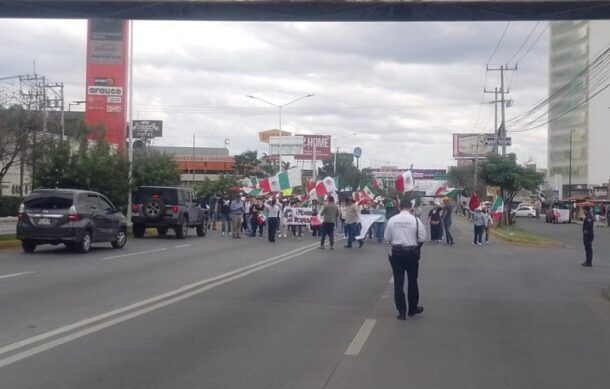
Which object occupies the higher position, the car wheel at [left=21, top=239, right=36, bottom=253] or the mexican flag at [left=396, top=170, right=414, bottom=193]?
the mexican flag at [left=396, top=170, right=414, bottom=193]

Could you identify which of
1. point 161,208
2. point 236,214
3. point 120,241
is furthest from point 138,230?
point 120,241

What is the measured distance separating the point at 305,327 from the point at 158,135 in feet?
300

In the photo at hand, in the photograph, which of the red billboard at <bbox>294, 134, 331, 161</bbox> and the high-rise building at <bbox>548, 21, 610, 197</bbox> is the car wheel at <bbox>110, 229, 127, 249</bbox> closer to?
the high-rise building at <bbox>548, 21, 610, 197</bbox>

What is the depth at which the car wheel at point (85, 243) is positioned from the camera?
24.0 metres

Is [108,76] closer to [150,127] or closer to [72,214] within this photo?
[150,127]

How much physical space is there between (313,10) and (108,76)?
51397 mm

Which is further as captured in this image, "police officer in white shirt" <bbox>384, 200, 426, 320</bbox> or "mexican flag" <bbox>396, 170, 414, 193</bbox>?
"mexican flag" <bbox>396, 170, 414, 193</bbox>

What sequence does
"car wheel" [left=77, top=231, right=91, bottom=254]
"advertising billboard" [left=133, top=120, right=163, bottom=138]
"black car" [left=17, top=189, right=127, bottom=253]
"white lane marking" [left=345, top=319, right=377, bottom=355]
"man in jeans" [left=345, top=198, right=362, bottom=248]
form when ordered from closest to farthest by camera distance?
"white lane marking" [left=345, top=319, right=377, bottom=355]
"black car" [left=17, top=189, right=127, bottom=253]
"car wheel" [left=77, top=231, right=91, bottom=254]
"man in jeans" [left=345, top=198, right=362, bottom=248]
"advertising billboard" [left=133, top=120, right=163, bottom=138]

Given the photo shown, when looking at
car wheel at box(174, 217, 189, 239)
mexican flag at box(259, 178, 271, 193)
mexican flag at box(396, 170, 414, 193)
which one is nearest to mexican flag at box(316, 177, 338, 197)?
mexican flag at box(396, 170, 414, 193)

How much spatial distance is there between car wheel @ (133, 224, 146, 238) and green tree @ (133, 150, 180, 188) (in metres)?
6.46

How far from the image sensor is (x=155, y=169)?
138 feet

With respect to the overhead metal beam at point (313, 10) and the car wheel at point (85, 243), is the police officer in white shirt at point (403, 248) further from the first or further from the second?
the car wheel at point (85, 243)

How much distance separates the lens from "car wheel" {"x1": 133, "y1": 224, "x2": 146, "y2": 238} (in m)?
33.2

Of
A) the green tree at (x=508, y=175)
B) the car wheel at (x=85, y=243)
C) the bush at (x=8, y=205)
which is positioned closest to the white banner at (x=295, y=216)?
the car wheel at (x=85, y=243)
